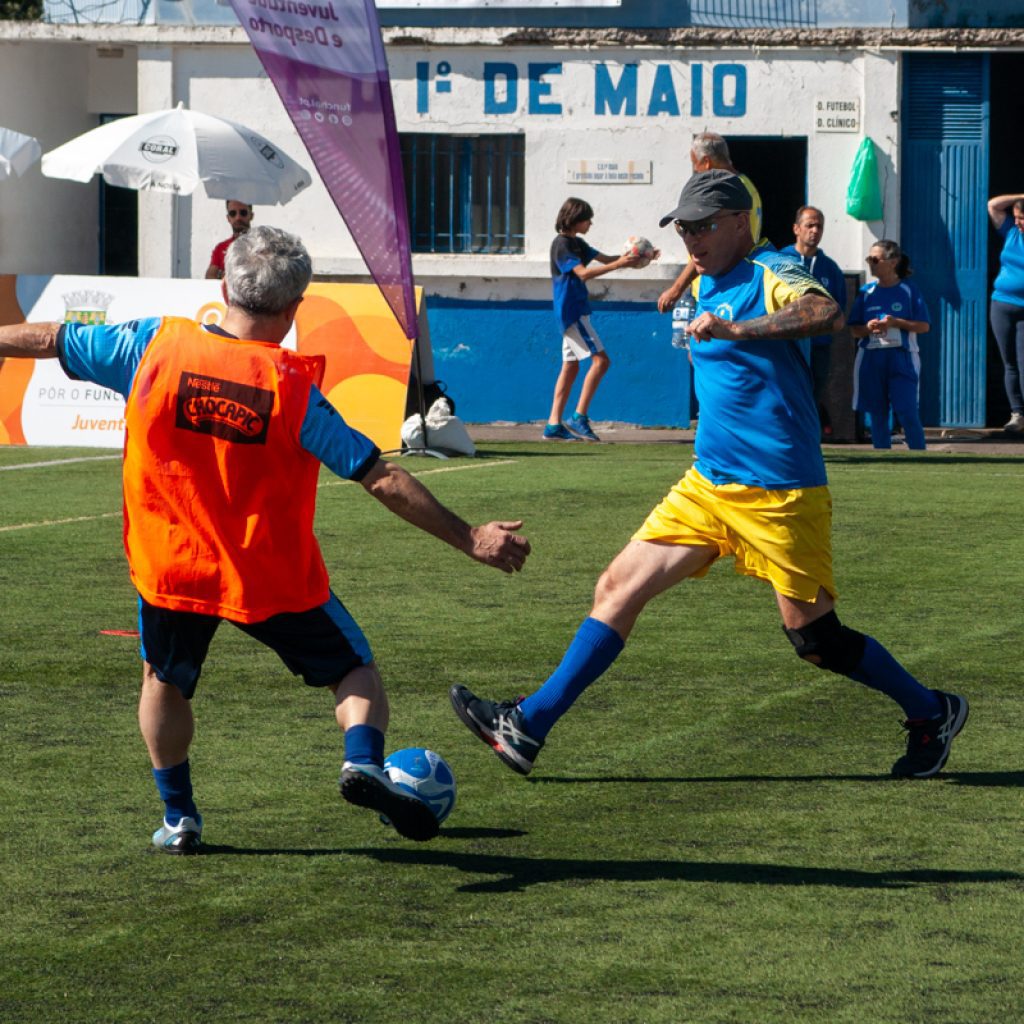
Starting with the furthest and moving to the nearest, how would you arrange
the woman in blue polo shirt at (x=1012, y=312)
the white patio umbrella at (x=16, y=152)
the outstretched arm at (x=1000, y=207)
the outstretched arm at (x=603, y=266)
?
1. the white patio umbrella at (x=16, y=152)
2. the woman in blue polo shirt at (x=1012, y=312)
3. the outstretched arm at (x=603, y=266)
4. the outstretched arm at (x=1000, y=207)

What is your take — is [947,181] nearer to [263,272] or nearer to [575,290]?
[575,290]

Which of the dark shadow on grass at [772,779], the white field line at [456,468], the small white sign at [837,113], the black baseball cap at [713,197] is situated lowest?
the dark shadow on grass at [772,779]

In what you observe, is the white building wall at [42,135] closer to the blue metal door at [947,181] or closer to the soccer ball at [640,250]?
the soccer ball at [640,250]

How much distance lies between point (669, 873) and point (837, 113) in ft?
54.7

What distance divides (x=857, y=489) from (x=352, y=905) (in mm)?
10002

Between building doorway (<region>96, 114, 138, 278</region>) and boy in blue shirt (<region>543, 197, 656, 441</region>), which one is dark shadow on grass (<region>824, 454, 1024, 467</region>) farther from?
building doorway (<region>96, 114, 138, 278</region>)

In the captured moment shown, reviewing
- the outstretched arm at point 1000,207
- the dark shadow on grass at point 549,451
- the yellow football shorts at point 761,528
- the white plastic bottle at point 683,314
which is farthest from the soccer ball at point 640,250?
the yellow football shorts at point 761,528

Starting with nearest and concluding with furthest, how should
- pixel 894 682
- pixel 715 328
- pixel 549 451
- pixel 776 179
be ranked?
pixel 715 328
pixel 894 682
pixel 549 451
pixel 776 179

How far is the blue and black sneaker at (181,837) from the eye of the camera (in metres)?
5.28

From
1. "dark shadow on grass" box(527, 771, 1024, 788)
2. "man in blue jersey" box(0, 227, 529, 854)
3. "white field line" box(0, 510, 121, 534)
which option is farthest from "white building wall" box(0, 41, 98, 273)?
"man in blue jersey" box(0, 227, 529, 854)

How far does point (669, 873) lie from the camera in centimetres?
513

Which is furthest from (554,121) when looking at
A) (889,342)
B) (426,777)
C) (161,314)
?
(426,777)

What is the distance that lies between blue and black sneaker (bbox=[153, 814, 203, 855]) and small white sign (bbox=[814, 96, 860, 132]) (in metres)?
16.7

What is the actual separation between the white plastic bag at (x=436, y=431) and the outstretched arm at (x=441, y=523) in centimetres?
1163
